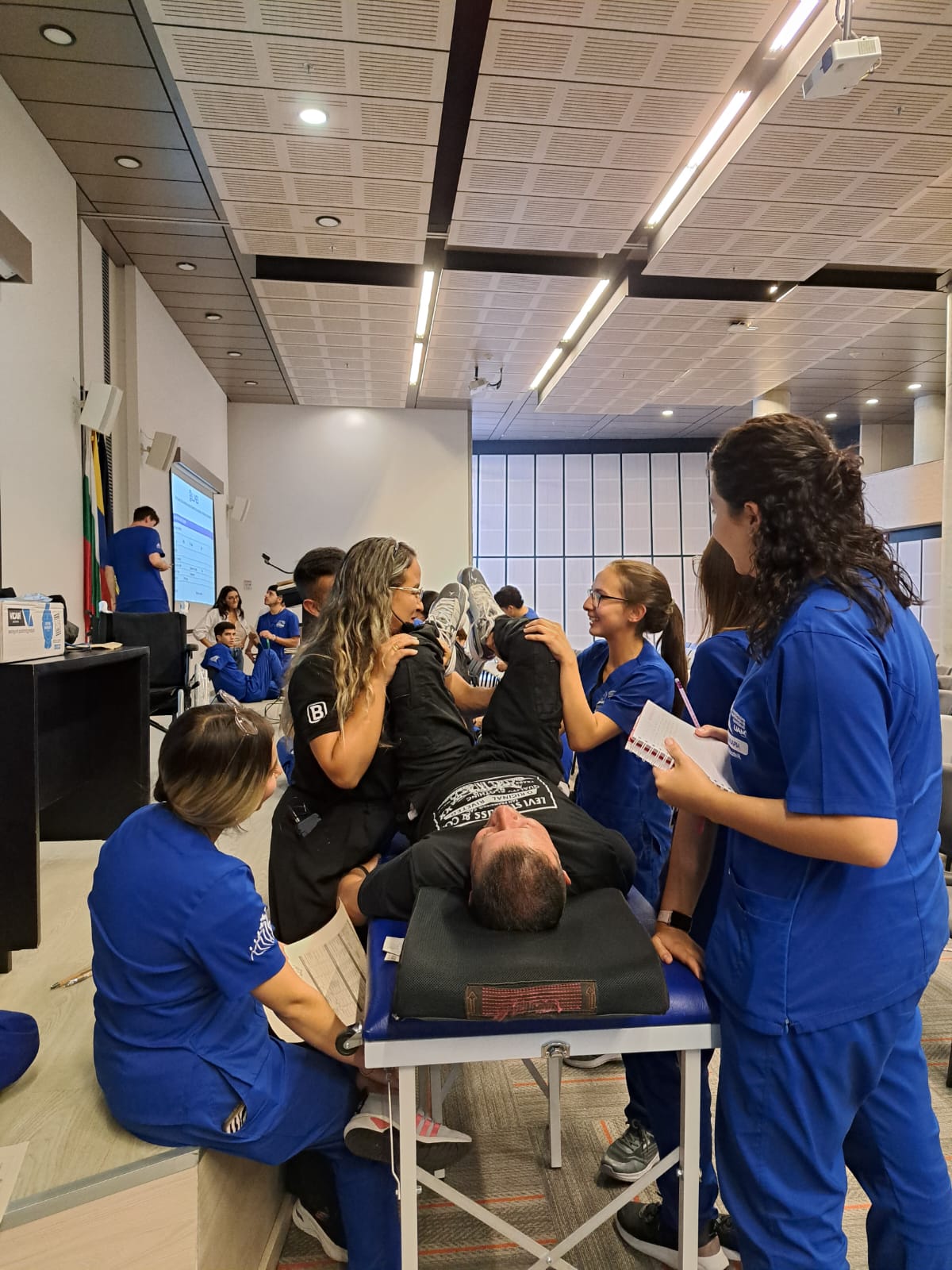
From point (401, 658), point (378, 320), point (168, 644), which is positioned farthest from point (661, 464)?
point (401, 658)

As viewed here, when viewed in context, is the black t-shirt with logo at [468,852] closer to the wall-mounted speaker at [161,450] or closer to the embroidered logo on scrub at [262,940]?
the embroidered logo on scrub at [262,940]

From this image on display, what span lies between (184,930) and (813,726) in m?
0.95

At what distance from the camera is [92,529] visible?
16.6ft

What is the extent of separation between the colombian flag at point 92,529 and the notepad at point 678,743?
4.71 m

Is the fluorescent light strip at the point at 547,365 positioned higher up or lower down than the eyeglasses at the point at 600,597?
higher up

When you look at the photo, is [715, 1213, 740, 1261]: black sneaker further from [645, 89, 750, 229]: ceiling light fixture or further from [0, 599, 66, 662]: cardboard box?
[645, 89, 750, 229]: ceiling light fixture

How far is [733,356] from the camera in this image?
25.9 ft

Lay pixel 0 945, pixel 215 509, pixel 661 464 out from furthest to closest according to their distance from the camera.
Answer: pixel 661 464
pixel 215 509
pixel 0 945

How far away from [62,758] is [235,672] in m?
2.97

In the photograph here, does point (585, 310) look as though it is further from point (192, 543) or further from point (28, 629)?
point (28, 629)

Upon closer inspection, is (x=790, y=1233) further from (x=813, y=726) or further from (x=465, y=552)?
(x=465, y=552)

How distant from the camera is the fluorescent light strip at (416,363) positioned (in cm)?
771

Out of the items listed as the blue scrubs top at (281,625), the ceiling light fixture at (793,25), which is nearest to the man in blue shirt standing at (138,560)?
the blue scrubs top at (281,625)

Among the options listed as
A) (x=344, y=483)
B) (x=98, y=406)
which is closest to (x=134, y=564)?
(x=98, y=406)
